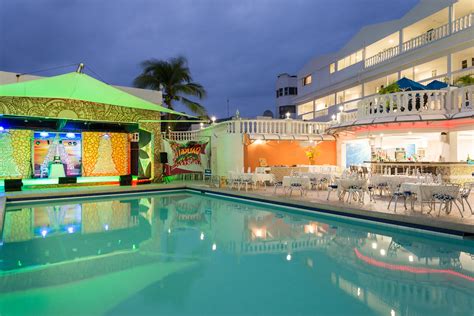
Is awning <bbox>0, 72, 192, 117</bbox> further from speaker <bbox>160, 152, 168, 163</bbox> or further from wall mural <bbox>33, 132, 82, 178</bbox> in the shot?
wall mural <bbox>33, 132, 82, 178</bbox>

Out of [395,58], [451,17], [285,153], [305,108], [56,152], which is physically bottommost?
[285,153]

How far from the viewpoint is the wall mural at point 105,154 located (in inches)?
716

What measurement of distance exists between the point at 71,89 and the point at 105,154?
7.05 m

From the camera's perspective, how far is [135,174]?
1945 cm

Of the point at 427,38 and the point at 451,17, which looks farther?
the point at 427,38

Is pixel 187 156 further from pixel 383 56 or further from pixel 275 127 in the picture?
pixel 383 56

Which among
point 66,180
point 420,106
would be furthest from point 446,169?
point 66,180

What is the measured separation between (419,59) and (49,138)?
20681mm

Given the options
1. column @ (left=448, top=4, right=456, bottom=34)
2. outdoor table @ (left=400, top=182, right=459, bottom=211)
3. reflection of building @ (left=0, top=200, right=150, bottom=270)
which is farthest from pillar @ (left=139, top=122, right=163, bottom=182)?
column @ (left=448, top=4, right=456, bottom=34)

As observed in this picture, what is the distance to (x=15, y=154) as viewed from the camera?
15.9 m

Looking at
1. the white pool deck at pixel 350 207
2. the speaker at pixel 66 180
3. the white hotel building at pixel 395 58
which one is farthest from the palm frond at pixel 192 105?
the white hotel building at pixel 395 58

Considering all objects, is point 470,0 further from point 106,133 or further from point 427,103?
point 106,133

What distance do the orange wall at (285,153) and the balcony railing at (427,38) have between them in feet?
25.7

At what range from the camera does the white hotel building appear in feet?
55.5
